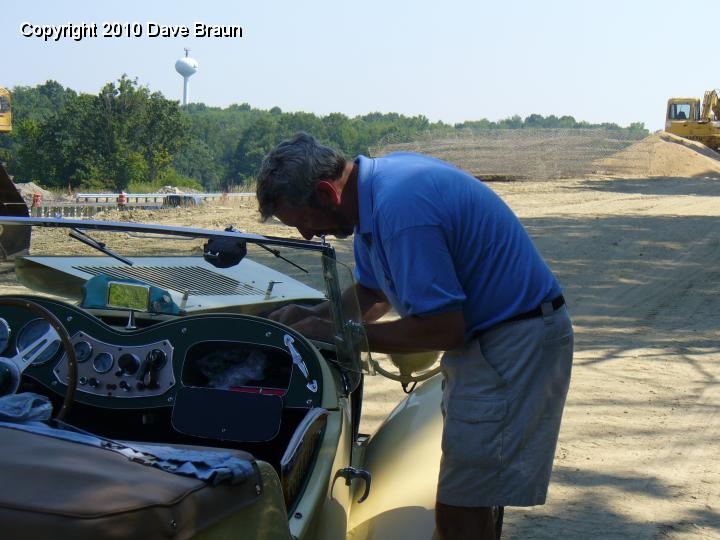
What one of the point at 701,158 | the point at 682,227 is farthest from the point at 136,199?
the point at 682,227

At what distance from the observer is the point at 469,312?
2799 millimetres

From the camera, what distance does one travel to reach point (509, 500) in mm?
2803

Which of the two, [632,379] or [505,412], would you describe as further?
[632,379]

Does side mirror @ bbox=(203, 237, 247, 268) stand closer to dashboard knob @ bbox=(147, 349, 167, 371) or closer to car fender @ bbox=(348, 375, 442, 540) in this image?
dashboard knob @ bbox=(147, 349, 167, 371)

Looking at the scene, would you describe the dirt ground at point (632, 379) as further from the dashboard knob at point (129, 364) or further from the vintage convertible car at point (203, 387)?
the dashboard knob at point (129, 364)

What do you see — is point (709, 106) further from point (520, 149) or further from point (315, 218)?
point (315, 218)

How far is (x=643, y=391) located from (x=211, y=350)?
15.8ft

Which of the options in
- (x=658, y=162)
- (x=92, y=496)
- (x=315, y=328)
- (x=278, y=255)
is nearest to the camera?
(x=92, y=496)

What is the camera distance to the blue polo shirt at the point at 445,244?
2.63m

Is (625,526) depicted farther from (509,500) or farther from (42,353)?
(42,353)

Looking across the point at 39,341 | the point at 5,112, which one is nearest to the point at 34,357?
the point at 39,341

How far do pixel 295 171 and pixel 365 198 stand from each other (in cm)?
22

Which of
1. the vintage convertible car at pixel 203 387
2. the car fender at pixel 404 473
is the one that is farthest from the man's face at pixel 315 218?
the car fender at pixel 404 473

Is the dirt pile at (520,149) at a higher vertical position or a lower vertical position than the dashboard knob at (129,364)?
higher
